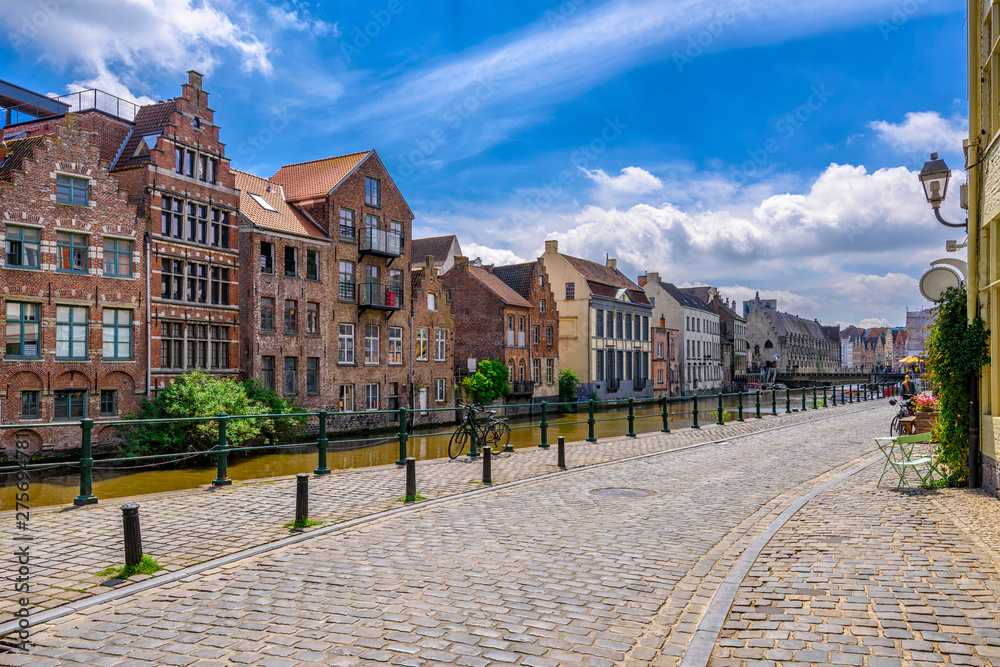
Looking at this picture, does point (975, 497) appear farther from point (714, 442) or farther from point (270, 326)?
point (270, 326)

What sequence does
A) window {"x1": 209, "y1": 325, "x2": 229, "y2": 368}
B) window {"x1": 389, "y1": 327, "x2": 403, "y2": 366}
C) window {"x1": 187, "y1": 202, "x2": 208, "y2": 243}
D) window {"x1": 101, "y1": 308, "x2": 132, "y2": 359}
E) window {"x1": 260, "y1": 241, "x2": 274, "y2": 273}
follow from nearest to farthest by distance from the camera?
window {"x1": 101, "y1": 308, "x2": 132, "y2": 359}
window {"x1": 187, "y1": 202, "x2": 208, "y2": 243}
window {"x1": 209, "y1": 325, "x2": 229, "y2": 368}
window {"x1": 260, "y1": 241, "x2": 274, "y2": 273}
window {"x1": 389, "y1": 327, "x2": 403, "y2": 366}

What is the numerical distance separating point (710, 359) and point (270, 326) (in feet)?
204

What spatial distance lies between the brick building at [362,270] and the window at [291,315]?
1.88 metres

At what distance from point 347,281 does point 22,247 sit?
1571cm

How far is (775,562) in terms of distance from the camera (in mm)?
6586

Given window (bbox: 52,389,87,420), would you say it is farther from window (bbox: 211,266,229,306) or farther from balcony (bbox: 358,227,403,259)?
balcony (bbox: 358,227,403,259)

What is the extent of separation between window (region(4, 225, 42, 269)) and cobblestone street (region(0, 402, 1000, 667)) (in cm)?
1999

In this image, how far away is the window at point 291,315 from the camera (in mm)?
34812

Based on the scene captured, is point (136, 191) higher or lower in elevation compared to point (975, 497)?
higher

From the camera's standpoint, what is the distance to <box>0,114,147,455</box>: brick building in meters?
24.9

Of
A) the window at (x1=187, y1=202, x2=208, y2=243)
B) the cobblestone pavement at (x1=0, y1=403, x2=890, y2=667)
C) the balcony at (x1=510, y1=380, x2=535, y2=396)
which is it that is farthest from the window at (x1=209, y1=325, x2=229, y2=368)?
the cobblestone pavement at (x1=0, y1=403, x2=890, y2=667)

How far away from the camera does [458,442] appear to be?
16.2 metres

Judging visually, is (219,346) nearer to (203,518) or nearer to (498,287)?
(498,287)

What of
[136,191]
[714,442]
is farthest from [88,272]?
[714,442]
